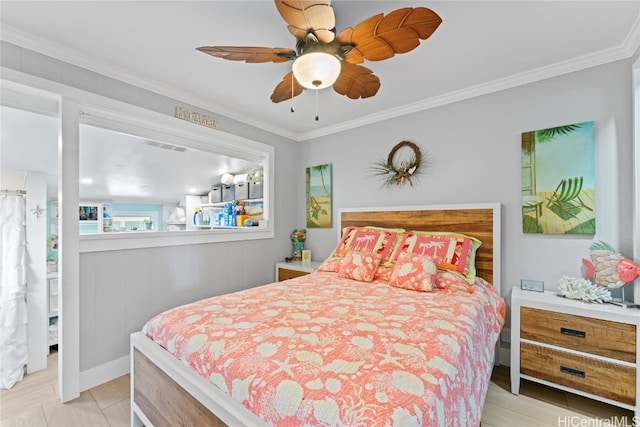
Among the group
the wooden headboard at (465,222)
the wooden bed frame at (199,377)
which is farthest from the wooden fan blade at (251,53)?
the wooden headboard at (465,222)

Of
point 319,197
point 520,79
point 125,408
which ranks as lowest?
point 125,408

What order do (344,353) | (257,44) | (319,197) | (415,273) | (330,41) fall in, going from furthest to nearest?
(319,197) < (415,273) < (257,44) < (330,41) < (344,353)

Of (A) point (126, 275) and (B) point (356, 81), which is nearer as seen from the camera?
(B) point (356, 81)

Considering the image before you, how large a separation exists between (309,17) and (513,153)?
6.87 feet

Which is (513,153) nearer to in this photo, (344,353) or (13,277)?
(344,353)

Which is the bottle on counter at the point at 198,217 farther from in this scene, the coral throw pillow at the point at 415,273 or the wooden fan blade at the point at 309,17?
the wooden fan blade at the point at 309,17

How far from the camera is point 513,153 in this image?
2.39 m

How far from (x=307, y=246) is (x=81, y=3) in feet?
10.1

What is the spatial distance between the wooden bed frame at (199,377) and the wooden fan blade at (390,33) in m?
1.65

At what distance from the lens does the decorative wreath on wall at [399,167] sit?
293cm

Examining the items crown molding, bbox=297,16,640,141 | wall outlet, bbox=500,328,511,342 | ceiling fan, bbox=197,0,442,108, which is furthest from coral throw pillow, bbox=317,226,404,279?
ceiling fan, bbox=197,0,442,108

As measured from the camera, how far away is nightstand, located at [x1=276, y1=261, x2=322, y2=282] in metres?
3.22

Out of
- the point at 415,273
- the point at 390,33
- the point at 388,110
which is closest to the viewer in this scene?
the point at 390,33

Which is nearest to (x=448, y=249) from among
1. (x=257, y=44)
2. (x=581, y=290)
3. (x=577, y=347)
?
(x=581, y=290)
